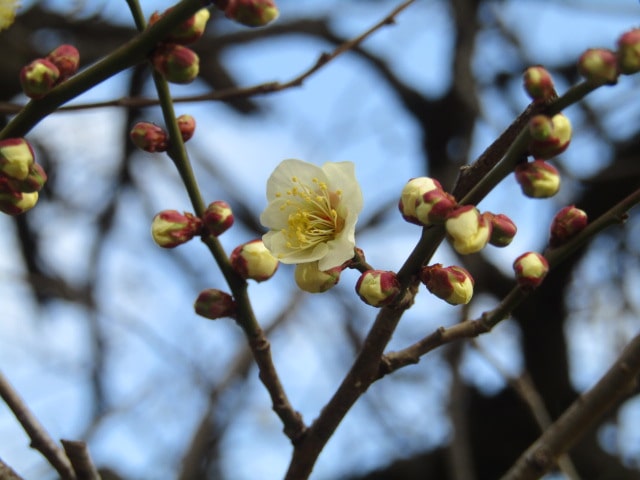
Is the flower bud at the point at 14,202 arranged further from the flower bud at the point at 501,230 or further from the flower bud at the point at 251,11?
the flower bud at the point at 501,230

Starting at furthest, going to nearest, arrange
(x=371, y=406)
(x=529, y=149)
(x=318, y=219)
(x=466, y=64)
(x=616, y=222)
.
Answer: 1. (x=466, y=64)
2. (x=371, y=406)
3. (x=318, y=219)
4. (x=616, y=222)
5. (x=529, y=149)

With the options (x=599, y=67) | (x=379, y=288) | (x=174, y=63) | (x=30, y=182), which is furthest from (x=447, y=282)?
(x=30, y=182)

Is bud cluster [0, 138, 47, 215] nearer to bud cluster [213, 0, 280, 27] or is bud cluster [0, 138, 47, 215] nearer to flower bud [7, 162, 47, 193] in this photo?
flower bud [7, 162, 47, 193]

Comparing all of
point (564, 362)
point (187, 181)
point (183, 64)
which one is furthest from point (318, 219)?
point (564, 362)

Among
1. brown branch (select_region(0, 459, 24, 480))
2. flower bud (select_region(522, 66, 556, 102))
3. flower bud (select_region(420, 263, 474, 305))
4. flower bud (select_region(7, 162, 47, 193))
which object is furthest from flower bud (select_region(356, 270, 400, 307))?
brown branch (select_region(0, 459, 24, 480))

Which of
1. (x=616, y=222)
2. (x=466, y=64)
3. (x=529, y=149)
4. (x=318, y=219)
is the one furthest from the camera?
(x=466, y=64)

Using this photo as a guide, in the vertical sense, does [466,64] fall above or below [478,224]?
above

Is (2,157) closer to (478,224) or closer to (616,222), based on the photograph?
(478,224)
